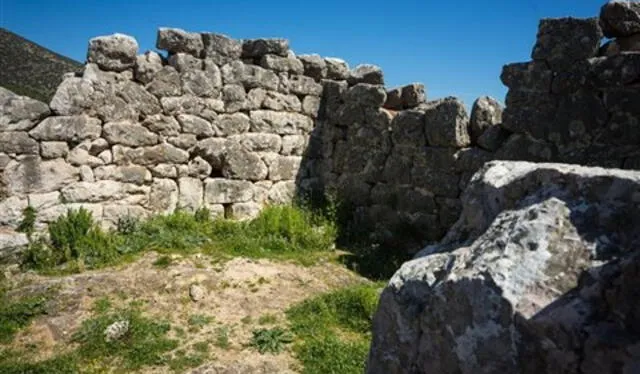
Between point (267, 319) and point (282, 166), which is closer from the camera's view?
point (267, 319)

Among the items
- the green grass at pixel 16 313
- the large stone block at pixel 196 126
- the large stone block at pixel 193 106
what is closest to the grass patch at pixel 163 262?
the green grass at pixel 16 313

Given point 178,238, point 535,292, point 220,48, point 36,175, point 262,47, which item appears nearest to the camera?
point 535,292

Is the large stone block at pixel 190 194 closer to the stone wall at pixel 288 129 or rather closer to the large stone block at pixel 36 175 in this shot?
the stone wall at pixel 288 129

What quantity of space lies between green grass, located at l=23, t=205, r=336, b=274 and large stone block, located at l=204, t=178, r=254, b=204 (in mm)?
396

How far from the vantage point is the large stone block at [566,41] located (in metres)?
6.08

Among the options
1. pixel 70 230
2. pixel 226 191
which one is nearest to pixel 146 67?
pixel 226 191

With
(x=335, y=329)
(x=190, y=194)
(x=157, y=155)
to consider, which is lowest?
(x=335, y=329)

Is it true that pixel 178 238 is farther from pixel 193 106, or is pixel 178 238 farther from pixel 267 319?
pixel 267 319

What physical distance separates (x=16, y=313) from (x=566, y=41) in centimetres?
727

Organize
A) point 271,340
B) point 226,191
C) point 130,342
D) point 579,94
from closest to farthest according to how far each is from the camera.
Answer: point 130,342
point 271,340
point 579,94
point 226,191

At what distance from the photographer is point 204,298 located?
5.76 meters

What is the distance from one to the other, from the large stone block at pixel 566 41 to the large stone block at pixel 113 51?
5934mm

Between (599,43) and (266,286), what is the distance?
17.2 feet

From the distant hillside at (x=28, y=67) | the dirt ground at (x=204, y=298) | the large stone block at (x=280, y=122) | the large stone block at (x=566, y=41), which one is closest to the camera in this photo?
the dirt ground at (x=204, y=298)
